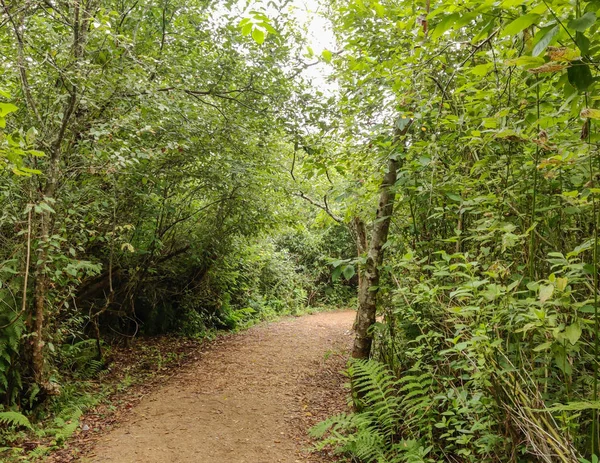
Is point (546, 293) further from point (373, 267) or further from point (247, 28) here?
point (373, 267)

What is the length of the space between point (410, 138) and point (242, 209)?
4.75 meters

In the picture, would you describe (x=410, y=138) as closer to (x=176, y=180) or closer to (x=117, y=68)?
(x=117, y=68)

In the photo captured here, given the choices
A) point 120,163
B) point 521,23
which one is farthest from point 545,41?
point 120,163

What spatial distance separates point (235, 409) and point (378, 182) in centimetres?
380

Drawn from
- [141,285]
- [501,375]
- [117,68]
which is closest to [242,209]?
[141,285]

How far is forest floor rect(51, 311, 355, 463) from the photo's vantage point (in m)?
4.22

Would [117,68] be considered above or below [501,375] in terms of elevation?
above

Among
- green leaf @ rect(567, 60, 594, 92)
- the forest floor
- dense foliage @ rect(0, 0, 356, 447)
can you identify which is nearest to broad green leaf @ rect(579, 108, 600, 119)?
green leaf @ rect(567, 60, 594, 92)

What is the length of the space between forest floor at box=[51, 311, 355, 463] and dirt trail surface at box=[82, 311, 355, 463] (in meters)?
0.01

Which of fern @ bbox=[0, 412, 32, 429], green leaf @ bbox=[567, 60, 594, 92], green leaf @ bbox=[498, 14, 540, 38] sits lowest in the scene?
fern @ bbox=[0, 412, 32, 429]

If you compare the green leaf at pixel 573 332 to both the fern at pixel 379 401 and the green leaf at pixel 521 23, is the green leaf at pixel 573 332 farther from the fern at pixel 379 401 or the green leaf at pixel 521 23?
the fern at pixel 379 401

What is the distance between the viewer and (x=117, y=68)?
4.63 metres

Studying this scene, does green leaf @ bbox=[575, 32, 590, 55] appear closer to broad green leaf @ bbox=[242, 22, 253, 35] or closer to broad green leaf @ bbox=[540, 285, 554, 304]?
broad green leaf @ bbox=[540, 285, 554, 304]

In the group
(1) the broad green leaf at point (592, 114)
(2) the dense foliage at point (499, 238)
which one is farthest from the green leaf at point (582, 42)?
(1) the broad green leaf at point (592, 114)
